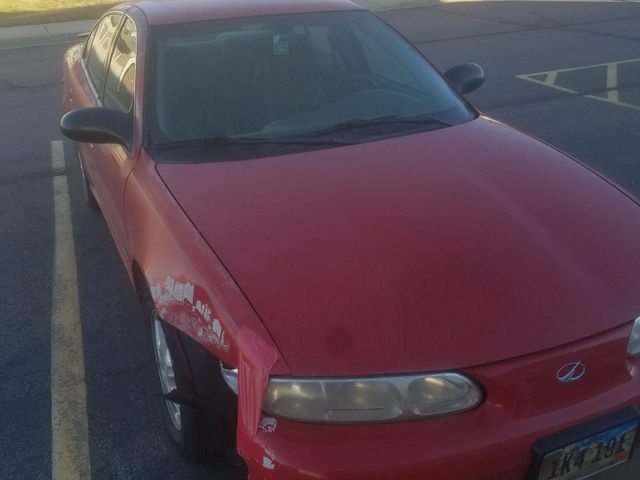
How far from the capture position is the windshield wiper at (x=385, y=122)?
3.46 metres

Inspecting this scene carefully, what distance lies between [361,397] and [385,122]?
1.68 meters

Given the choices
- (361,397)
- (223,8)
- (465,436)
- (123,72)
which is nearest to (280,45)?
(223,8)

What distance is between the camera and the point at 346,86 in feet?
12.3

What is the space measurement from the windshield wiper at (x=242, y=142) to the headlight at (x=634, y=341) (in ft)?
4.76

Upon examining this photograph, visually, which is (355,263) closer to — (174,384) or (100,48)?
(174,384)

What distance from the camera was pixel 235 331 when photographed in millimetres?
2307

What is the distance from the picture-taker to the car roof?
12.7 ft

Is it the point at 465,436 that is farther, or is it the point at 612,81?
the point at 612,81

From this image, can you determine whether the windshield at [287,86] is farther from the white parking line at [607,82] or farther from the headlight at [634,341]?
the white parking line at [607,82]

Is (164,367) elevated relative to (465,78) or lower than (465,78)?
lower

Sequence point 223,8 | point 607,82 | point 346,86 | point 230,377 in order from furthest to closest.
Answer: point 607,82, point 223,8, point 346,86, point 230,377

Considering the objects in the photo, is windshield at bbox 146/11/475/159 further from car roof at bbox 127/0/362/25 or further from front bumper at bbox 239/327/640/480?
front bumper at bbox 239/327/640/480

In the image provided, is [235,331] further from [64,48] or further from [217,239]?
[64,48]

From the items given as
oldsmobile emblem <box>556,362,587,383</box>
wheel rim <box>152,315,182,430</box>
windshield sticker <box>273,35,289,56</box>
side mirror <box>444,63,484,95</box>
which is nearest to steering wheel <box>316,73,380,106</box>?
windshield sticker <box>273,35,289,56</box>
